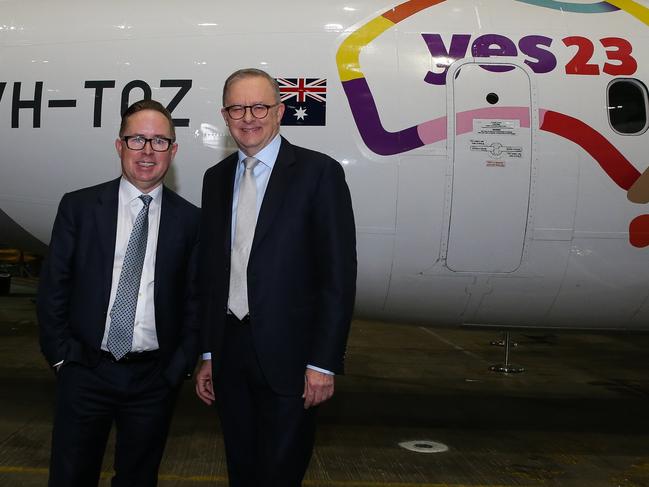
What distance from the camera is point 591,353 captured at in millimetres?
12422

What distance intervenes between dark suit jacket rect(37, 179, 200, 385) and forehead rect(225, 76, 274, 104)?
61 cm

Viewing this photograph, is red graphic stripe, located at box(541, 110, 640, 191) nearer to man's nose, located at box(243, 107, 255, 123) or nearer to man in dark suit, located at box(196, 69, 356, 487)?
man in dark suit, located at box(196, 69, 356, 487)

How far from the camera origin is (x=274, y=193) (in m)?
3.22

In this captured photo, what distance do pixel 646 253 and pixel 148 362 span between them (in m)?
3.71

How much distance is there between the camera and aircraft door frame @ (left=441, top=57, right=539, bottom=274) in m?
5.16

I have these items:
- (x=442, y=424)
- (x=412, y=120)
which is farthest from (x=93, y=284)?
(x=442, y=424)

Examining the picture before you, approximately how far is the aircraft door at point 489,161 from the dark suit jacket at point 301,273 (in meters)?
2.10

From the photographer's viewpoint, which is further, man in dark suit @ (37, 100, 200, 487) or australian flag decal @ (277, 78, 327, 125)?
australian flag decal @ (277, 78, 327, 125)

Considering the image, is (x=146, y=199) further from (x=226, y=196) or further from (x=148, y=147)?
(x=226, y=196)

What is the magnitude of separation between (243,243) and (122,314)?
0.59m

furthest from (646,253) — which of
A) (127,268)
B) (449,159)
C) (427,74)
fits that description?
(127,268)

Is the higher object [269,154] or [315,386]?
[269,154]

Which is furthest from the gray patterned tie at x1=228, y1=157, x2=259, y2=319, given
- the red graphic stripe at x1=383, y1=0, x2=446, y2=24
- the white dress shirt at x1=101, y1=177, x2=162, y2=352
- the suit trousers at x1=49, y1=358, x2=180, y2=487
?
the red graphic stripe at x1=383, y1=0, x2=446, y2=24

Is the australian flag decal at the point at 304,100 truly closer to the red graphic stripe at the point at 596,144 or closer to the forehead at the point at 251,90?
the red graphic stripe at the point at 596,144
